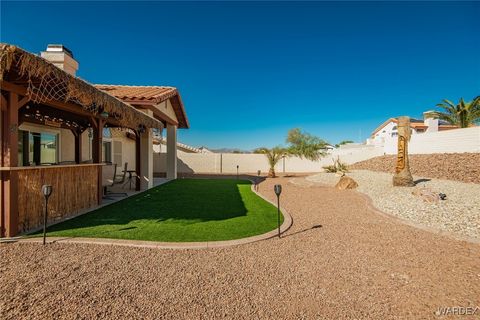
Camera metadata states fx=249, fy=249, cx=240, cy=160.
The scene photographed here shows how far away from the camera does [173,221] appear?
18.9 ft

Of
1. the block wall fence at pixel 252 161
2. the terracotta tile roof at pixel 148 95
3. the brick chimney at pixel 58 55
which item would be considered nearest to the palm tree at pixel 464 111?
the block wall fence at pixel 252 161

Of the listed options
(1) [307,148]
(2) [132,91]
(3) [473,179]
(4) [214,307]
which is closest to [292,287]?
(4) [214,307]

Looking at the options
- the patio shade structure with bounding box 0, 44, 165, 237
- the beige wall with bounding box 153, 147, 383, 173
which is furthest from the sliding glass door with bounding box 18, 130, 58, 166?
the beige wall with bounding box 153, 147, 383, 173

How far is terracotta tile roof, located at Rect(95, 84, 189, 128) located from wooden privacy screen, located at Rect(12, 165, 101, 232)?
4.20 metres

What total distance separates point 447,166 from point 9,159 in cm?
1795

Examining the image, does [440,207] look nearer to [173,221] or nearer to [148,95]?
[173,221]

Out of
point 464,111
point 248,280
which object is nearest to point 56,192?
point 248,280

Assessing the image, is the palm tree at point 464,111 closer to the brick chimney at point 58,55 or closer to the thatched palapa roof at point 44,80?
the thatched palapa roof at point 44,80

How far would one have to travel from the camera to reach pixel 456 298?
287 centimetres

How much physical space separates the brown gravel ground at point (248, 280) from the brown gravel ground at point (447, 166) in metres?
9.64

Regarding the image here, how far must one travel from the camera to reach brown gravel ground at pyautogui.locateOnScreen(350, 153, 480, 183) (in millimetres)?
11844

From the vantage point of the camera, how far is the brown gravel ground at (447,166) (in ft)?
38.9

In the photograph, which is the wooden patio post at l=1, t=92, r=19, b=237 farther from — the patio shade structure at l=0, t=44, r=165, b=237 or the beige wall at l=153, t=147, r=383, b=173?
the beige wall at l=153, t=147, r=383, b=173

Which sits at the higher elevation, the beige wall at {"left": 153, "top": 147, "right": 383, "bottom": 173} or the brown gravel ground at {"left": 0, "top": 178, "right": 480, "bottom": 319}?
the beige wall at {"left": 153, "top": 147, "right": 383, "bottom": 173}
